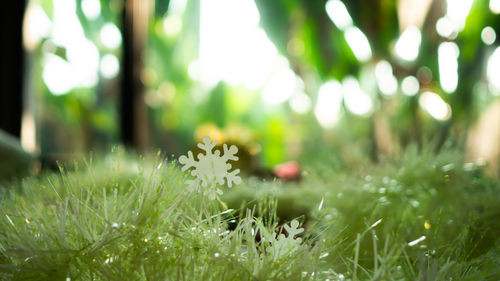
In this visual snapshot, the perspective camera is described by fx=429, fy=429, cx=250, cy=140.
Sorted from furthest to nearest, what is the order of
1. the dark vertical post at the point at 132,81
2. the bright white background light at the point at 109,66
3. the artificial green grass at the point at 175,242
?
the bright white background light at the point at 109,66 → the dark vertical post at the point at 132,81 → the artificial green grass at the point at 175,242

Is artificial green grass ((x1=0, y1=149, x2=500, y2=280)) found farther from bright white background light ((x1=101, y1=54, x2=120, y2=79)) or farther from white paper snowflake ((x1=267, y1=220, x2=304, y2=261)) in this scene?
bright white background light ((x1=101, y1=54, x2=120, y2=79))

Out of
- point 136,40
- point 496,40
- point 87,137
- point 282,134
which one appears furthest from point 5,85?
point 496,40

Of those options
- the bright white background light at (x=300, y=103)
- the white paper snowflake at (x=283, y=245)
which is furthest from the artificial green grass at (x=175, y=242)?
the bright white background light at (x=300, y=103)

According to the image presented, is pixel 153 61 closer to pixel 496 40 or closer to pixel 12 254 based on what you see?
pixel 496 40

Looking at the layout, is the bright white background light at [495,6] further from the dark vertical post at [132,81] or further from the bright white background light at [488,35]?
the dark vertical post at [132,81]

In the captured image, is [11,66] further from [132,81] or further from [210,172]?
[210,172]

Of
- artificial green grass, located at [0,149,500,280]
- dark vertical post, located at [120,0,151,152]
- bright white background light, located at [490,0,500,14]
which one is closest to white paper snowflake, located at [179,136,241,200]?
artificial green grass, located at [0,149,500,280]

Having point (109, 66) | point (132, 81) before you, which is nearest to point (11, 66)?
point (132, 81)
